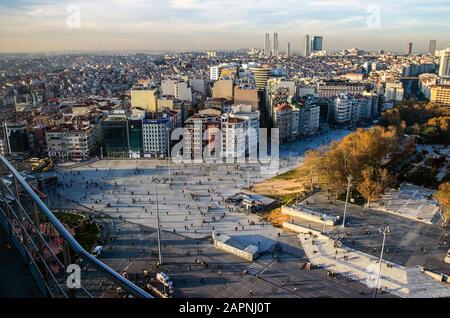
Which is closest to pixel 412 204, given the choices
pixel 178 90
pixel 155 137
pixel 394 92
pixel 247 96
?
pixel 155 137

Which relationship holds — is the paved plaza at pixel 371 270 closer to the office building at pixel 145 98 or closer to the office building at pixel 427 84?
the office building at pixel 145 98

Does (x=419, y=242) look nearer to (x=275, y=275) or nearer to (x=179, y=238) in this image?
(x=275, y=275)

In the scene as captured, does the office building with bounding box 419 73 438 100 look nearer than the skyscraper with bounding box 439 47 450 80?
Yes

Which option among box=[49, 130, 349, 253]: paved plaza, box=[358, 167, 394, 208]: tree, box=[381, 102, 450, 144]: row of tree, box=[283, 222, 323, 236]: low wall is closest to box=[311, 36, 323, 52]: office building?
box=[381, 102, 450, 144]: row of tree

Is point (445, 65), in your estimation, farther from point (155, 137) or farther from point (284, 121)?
point (155, 137)

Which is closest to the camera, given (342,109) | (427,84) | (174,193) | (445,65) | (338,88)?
(174,193)

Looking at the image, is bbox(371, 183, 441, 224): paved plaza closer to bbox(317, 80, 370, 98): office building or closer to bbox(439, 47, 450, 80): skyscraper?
bbox(317, 80, 370, 98): office building

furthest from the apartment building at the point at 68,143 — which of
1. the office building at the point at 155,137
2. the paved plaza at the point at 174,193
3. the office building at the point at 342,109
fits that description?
the office building at the point at 342,109


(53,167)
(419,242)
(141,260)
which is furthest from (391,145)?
(53,167)

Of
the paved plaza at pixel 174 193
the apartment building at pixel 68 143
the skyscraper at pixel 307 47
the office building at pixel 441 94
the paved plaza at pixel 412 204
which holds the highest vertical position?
the skyscraper at pixel 307 47

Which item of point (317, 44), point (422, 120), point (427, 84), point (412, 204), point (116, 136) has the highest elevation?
point (317, 44)

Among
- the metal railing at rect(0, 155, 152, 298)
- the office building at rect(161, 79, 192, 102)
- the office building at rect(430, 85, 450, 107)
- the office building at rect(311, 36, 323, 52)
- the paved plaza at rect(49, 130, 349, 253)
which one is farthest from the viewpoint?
the office building at rect(311, 36, 323, 52)
